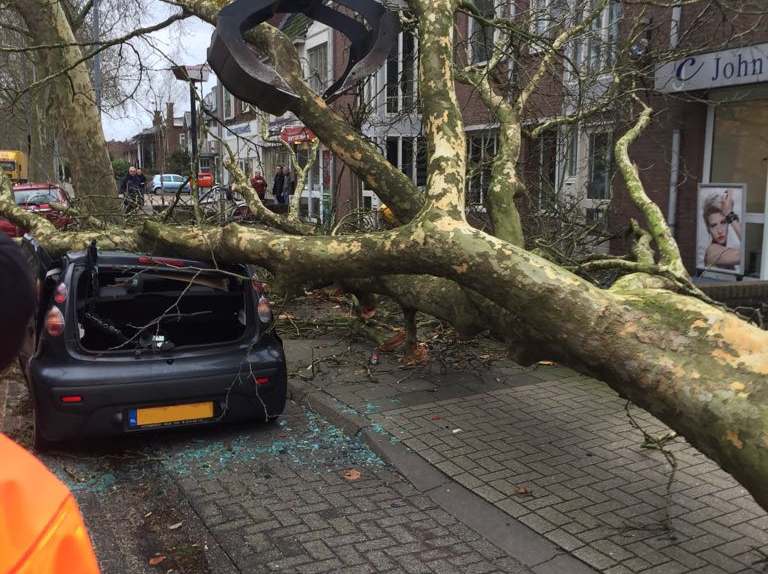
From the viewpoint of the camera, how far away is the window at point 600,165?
11172mm

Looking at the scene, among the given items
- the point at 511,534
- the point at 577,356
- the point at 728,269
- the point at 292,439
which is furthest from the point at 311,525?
the point at 728,269

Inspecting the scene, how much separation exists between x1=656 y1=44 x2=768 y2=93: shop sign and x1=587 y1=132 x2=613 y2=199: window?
1.16 metres

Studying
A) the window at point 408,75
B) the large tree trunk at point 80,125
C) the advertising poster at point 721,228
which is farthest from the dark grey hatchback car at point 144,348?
the large tree trunk at point 80,125

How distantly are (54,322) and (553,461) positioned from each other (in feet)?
11.6

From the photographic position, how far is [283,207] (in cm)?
1769

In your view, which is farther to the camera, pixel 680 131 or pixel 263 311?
pixel 680 131

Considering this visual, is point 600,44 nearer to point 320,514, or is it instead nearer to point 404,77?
point 404,77

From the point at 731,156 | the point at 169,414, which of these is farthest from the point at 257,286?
the point at 731,156

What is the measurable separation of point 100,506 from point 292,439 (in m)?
1.51

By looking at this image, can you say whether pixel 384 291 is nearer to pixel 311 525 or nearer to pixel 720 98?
pixel 311 525

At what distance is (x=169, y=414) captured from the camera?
4945mm

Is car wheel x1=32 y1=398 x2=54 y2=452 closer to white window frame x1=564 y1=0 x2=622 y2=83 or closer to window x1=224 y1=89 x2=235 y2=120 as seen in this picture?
white window frame x1=564 y1=0 x2=622 y2=83

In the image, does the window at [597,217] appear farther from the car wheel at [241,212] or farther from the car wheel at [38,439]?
the car wheel at [38,439]

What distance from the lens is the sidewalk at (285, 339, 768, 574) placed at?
145 inches
